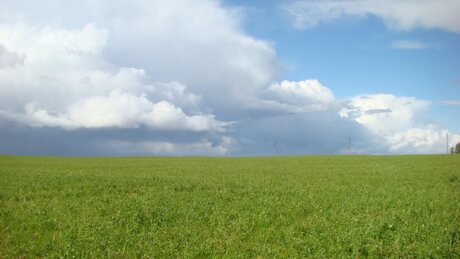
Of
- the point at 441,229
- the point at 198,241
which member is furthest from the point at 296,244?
the point at 441,229

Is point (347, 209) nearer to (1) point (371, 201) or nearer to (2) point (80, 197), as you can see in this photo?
(1) point (371, 201)

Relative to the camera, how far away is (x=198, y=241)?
16656mm

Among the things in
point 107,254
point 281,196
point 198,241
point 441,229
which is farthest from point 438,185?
point 107,254

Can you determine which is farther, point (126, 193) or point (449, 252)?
point (126, 193)

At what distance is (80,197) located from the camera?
2492 cm

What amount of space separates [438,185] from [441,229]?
2049cm

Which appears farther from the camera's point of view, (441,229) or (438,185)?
(438,185)

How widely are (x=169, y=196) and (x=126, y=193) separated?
11.1ft

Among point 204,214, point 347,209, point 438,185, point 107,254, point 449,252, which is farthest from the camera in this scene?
point 438,185

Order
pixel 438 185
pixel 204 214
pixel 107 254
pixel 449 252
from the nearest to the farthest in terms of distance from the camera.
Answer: pixel 107 254, pixel 449 252, pixel 204 214, pixel 438 185

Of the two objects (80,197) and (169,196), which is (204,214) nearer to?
(169,196)

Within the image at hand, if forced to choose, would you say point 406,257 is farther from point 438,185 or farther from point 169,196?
point 438,185

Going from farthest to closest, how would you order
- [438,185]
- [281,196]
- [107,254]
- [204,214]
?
[438,185]
[281,196]
[204,214]
[107,254]

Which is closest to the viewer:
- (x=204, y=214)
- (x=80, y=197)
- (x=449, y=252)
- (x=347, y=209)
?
(x=449, y=252)
